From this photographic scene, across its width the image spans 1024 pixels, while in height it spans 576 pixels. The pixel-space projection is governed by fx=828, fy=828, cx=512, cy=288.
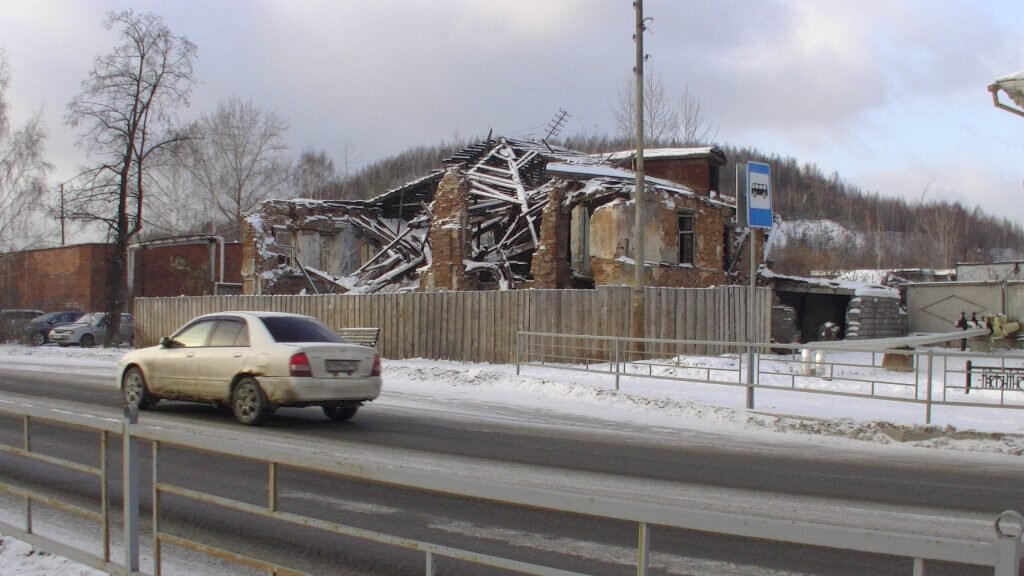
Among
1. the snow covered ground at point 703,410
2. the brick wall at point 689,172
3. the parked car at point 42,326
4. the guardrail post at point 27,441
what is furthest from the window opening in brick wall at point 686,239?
the parked car at point 42,326

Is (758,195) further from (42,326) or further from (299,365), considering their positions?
(42,326)

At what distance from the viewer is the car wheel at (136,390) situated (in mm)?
13188

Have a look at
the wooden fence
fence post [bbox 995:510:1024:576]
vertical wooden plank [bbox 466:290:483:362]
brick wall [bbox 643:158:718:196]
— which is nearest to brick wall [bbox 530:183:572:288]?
the wooden fence

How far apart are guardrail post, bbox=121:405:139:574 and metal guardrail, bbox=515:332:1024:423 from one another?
10170 millimetres

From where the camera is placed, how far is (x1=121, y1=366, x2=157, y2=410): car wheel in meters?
13.2

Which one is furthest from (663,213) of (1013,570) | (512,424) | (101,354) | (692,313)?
(1013,570)

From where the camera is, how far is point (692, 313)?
72.2 feet

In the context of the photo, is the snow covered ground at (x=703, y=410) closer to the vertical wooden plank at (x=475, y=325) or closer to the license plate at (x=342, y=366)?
the vertical wooden plank at (x=475, y=325)

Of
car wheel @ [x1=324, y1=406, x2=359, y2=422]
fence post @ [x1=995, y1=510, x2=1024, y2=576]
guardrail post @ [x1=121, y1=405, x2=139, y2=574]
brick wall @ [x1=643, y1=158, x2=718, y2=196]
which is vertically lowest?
car wheel @ [x1=324, y1=406, x2=359, y2=422]

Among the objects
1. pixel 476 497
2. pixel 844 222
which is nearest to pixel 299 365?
pixel 476 497

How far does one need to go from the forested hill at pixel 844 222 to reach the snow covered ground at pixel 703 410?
51.1 m

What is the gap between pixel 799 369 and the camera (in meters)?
18.8

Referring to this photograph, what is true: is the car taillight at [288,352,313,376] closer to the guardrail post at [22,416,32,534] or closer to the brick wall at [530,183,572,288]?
the guardrail post at [22,416,32,534]

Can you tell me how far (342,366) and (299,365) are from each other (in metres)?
0.68
